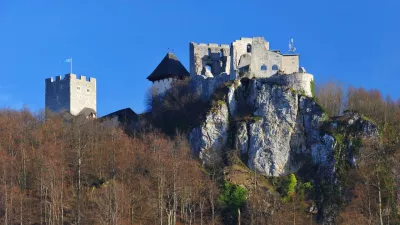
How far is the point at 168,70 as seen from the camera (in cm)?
8606

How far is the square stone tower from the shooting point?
87562 millimetres

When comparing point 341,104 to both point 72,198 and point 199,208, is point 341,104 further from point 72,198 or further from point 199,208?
point 72,198

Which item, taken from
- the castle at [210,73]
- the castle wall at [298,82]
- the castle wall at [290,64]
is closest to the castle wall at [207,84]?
the castle at [210,73]

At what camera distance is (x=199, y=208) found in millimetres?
64688

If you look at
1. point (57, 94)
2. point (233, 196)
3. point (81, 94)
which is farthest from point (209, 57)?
point (233, 196)

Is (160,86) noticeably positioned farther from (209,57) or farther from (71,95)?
(71,95)

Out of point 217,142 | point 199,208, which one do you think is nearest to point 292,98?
point 217,142

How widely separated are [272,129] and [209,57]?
1543 cm

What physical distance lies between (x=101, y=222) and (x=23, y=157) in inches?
460

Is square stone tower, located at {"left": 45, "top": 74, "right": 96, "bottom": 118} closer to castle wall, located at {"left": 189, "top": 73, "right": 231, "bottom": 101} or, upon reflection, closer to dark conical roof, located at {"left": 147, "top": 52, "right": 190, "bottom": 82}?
dark conical roof, located at {"left": 147, "top": 52, "right": 190, "bottom": 82}

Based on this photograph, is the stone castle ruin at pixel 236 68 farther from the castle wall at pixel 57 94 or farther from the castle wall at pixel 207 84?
the castle wall at pixel 57 94

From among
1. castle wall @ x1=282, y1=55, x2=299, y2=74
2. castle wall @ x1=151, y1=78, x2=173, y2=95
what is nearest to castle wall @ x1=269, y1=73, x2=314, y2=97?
castle wall @ x1=282, y1=55, x2=299, y2=74

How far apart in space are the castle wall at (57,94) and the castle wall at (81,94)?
574mm

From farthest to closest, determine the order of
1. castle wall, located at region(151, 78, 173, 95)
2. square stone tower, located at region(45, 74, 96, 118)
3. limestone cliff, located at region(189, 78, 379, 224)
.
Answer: square stone tower, located at region(45, 74, 96, 118) < castle wall, located at region(151, 78, 173, 95) < limestone cliff, located at region(189, 78, 379, 224)
